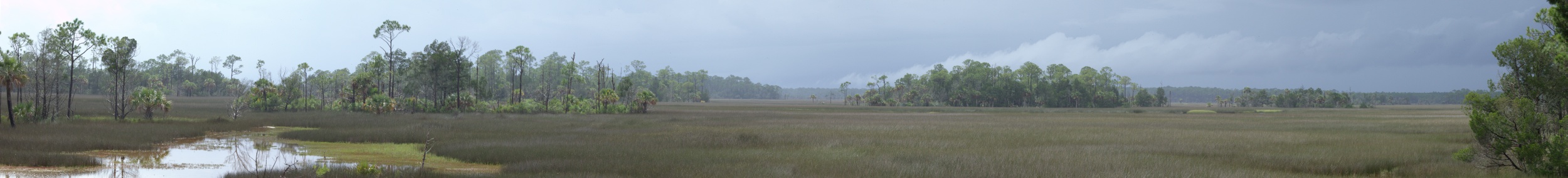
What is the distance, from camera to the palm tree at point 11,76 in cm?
2698

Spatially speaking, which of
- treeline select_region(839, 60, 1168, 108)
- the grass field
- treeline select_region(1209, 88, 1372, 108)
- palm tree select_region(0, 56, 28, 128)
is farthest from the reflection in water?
treeline select_region(1209, 88, 1372, 108)

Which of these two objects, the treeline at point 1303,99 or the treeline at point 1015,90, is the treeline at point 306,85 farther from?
the treeline at point 1303,99

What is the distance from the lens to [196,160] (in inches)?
699

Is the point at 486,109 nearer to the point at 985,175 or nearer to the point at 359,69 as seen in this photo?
the point at 985,175

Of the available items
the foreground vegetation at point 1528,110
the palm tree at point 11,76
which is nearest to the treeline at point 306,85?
the palm tree at point 11,76

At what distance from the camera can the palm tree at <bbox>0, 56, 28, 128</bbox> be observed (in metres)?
27.0

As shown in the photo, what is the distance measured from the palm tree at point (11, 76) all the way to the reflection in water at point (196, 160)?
7.59 meters

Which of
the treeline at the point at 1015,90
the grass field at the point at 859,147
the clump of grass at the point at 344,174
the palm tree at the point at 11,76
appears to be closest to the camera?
the clump of grass at the point at 344,174

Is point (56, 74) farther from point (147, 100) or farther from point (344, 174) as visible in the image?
point (344, 174)

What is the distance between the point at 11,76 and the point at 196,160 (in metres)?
15.9

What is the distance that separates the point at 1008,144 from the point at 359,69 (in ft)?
361

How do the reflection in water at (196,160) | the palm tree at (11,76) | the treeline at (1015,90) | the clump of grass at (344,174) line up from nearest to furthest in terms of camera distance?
1. the clump of grass at (344,174)
2. the reflection in water at (196,160)
3. the palm tree at (11,76)
4. the treeline at (1015,90)

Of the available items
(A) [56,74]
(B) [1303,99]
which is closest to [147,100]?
(A) [56,74]

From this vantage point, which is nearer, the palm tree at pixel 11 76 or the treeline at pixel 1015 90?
the palm tree at pixel 11 76
